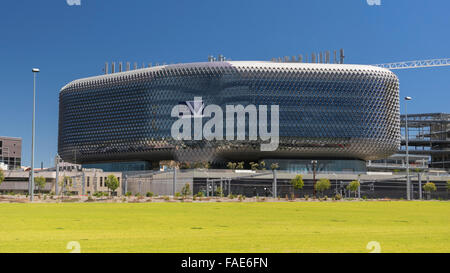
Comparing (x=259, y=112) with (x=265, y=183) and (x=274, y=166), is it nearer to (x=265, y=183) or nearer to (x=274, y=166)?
(x=274, y=166)

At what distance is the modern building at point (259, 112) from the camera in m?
156

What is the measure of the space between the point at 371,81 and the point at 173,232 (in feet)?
497

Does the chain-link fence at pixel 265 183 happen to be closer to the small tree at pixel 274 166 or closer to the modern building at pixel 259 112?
the small tree at pixel 274 166

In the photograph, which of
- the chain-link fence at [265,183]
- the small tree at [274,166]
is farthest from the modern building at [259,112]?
the chain-link fence at [265,183]

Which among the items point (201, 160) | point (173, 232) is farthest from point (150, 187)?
point (173, 232)

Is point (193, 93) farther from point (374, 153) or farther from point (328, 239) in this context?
point (328, 239)

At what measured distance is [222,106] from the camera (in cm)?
15625

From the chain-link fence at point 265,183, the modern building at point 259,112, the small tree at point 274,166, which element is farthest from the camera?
the modern building at point 259,112

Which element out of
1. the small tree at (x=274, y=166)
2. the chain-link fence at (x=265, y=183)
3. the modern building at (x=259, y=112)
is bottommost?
the chain-link fence at (x=265, y=183)

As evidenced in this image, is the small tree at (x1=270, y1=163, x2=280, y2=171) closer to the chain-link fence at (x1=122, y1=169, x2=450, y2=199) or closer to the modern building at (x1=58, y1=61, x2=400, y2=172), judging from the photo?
the modern building at (x1=58, y1=61, x2=400, y2=172)

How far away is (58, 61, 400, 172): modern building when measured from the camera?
156 metres

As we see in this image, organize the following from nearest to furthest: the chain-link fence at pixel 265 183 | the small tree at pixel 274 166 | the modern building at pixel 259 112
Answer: the chain-link fence at pixel 265 183 → the small tree at pixel 274 166 → the modern building at pixel 259 112

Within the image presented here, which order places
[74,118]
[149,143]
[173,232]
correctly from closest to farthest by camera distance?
[173,232], [149,143], [74,118]

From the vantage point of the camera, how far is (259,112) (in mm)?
155000
